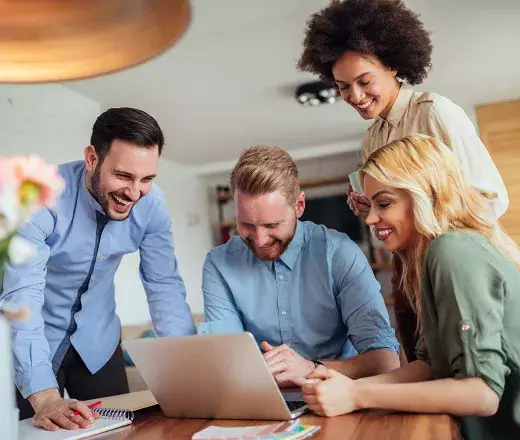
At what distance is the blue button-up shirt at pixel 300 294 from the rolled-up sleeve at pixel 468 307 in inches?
20.5

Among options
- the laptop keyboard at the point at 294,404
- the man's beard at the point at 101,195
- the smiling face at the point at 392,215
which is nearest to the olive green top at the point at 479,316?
the smiling face at the point at 392,215

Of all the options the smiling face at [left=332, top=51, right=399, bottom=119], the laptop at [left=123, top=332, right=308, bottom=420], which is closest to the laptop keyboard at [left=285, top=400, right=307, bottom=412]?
the laptop at [left=123, top=332, right=308, bottom=420]

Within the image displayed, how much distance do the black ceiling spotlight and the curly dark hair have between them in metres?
2.19

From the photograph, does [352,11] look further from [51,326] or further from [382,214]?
[51,326]

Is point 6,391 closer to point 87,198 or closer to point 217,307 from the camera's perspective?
point 217,307

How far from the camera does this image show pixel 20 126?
10.2 ft

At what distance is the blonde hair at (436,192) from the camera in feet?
3.38

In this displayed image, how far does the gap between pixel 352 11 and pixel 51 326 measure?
1285 mm

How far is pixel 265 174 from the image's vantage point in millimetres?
1463

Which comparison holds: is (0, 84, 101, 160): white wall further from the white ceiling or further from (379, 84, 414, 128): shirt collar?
(379, 84, 414, 128): shirt collar

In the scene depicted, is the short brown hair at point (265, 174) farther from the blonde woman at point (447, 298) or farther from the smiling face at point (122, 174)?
the blonde woman at point (447, 298)

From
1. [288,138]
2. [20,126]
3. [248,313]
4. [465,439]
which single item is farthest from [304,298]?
[288,138]

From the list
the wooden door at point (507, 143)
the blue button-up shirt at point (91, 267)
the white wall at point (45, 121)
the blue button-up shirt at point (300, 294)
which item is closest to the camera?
the blue button-up shirt at point (300, 294)

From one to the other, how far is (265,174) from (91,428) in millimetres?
724
